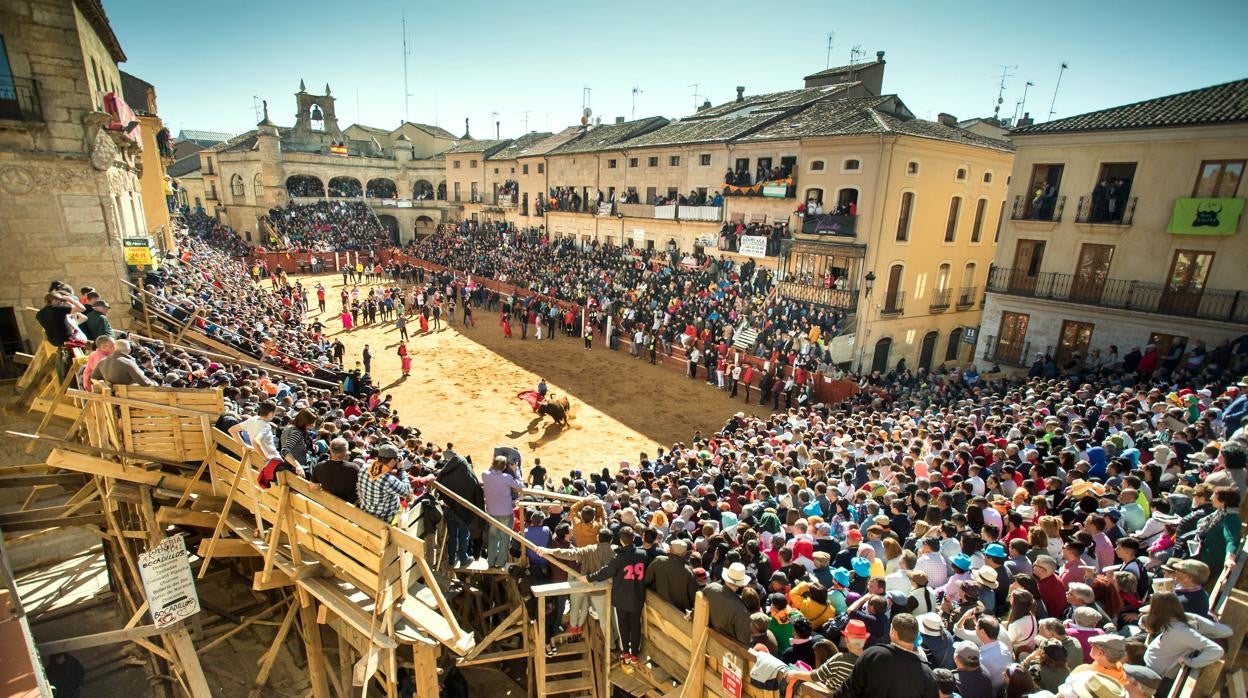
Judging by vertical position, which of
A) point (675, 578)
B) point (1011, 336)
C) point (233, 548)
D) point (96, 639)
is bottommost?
point (96, 639)

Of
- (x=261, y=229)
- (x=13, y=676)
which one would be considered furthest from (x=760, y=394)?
(x=261, y=229)

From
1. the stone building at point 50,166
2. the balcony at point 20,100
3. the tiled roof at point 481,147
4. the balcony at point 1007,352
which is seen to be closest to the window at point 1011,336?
the balcony at point 1007,352

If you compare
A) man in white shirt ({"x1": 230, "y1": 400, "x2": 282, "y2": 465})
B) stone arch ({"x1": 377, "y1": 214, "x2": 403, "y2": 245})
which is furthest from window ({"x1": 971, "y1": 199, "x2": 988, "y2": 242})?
stone arch ({"x1": 377, "y1": 214, "x2": 403, "y2": 245})

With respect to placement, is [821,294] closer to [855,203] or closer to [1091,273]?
[855,203]

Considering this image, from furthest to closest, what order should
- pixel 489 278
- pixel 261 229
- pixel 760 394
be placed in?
pixel 261 229
pixel 489 278
pixel 760 394

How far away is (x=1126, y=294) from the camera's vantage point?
17250mm

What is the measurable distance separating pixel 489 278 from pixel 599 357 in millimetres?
14638

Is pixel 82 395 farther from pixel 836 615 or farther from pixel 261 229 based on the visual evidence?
pixel 261 229

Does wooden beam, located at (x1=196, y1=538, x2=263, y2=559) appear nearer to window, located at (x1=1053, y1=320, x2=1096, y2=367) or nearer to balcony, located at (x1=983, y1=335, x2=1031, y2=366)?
balcony, located at (x1=983, y1=335, x2=1031, y2=366)

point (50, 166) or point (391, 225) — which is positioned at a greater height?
point (50, 166)

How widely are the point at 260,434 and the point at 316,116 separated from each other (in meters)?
54.7

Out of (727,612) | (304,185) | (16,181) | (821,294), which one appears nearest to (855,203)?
(821,294)

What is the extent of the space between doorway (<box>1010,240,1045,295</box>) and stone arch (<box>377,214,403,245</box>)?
49.5m

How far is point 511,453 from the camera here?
7598mm
